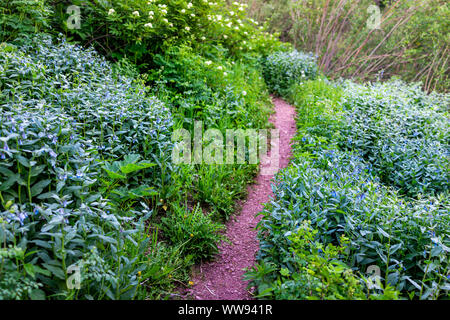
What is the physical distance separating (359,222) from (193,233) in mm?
1402

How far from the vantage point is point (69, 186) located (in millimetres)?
2240

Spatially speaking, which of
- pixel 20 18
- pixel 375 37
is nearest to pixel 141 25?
pixel 20 18

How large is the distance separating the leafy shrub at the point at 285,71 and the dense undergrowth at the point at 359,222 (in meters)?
4.21

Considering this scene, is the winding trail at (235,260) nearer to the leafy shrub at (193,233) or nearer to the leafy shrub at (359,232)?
the leafy shrub at (193,233)

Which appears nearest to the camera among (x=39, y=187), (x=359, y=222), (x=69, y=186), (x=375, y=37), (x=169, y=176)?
(x=39, y=187)

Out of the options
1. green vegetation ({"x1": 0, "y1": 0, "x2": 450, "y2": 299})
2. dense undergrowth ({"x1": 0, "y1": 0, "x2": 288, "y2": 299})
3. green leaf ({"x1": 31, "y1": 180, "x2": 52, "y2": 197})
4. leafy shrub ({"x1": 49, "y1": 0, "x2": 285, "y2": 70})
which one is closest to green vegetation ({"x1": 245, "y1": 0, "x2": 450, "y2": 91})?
green vegetation ({"x1": 0, "y1": 0, "x2": 450, "y2": 299})

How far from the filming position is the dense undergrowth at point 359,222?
2.06 meters

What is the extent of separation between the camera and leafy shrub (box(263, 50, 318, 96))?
8609mm

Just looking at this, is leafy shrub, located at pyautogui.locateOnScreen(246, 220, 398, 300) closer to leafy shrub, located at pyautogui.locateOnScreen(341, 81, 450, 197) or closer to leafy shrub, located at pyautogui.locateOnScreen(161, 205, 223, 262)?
leafy shrub, located at pyautogui.locateOnScreen(161, 205, 223, 262)

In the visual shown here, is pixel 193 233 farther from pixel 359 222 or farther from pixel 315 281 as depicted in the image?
pixel 359 222

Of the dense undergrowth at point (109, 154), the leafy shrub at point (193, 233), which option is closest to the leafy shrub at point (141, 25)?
the dense undergrowth at point (109, 154)

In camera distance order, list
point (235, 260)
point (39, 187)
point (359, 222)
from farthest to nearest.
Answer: point (235, 260) < point (359, 222) < point (39, 187)

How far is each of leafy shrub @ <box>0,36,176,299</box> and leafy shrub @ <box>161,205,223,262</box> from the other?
395 millimetres
